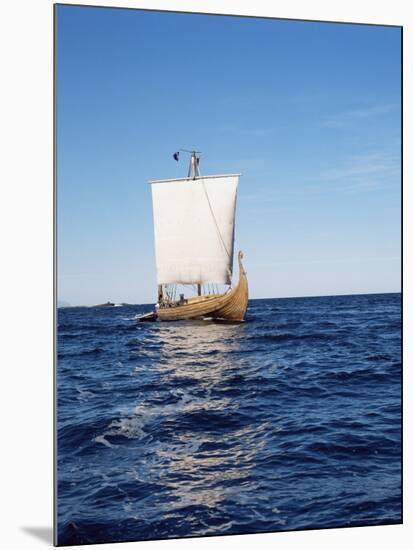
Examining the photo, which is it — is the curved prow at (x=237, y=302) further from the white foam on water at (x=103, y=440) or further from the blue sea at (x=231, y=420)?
the white foam on water at (x=103, y=440)

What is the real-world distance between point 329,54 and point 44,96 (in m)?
1.79

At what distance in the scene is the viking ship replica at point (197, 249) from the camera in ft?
14.5

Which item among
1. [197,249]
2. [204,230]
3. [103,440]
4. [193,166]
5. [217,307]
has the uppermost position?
[193,166]

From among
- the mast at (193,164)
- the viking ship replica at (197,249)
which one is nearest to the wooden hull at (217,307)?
the viking ship replica at (197,249)

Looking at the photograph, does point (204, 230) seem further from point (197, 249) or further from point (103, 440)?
point (103, 440)

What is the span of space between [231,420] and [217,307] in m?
0.71

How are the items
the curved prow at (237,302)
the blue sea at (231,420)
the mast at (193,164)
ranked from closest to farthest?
the blue sea at (231,420) < the mast at (193,164) < the curved prow at (237,302)

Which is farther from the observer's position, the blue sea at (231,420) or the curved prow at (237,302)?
the curved prow at (237,302)

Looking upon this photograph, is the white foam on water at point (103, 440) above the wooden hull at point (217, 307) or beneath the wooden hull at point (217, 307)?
beneath

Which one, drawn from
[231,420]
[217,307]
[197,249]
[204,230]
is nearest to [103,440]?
[231,420]

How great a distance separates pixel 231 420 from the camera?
4434 mm

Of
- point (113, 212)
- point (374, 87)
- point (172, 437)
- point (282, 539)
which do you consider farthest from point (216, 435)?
point (374, 87)

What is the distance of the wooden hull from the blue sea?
67mm

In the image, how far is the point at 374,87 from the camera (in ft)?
15.5
